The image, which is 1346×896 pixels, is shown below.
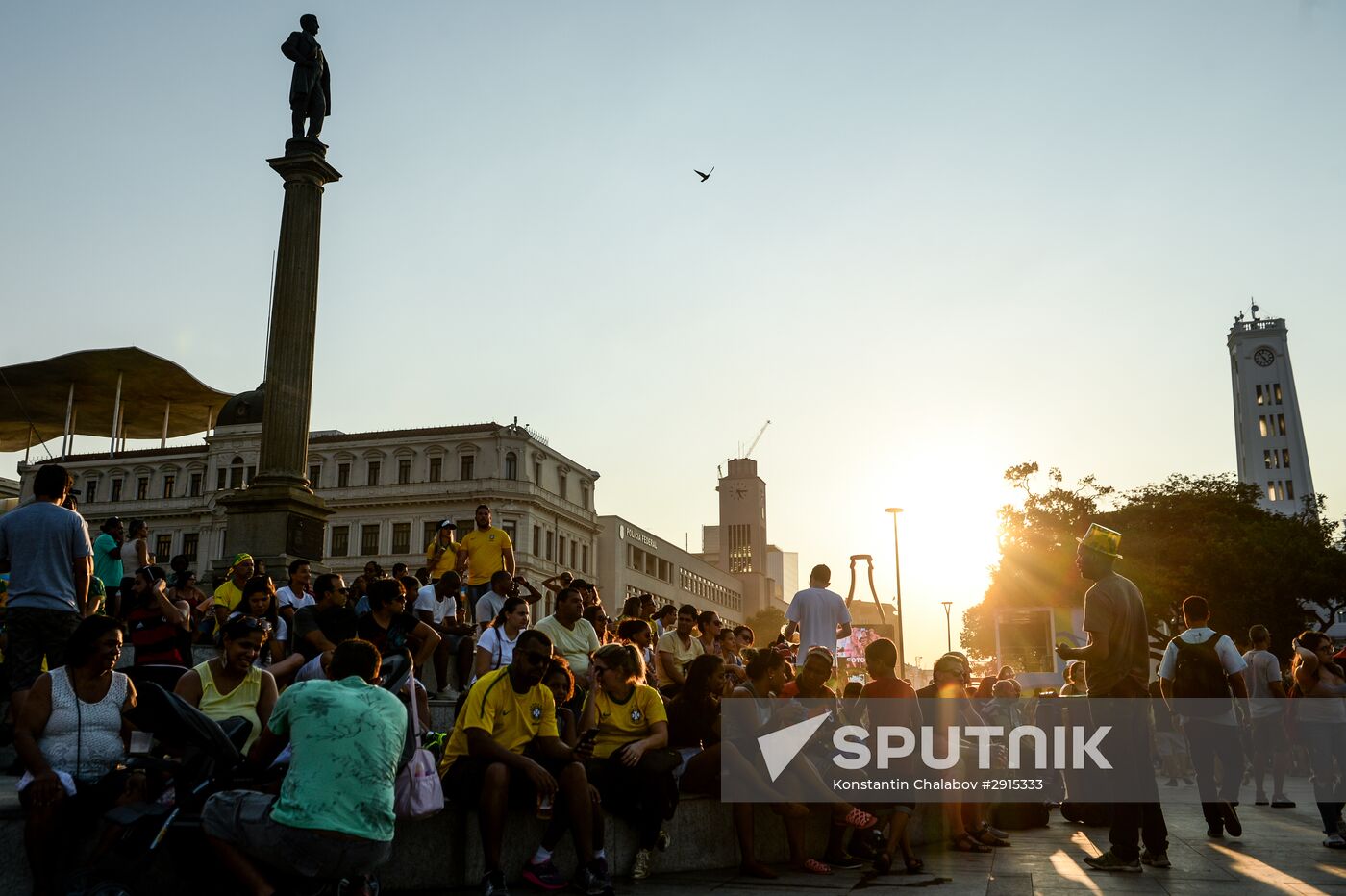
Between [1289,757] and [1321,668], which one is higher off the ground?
[1321,668]

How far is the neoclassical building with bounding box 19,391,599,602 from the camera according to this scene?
64750mm

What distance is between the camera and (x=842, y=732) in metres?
8.08

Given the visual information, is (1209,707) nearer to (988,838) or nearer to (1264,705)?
(988,838)

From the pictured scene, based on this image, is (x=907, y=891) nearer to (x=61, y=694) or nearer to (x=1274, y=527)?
(x=61, y=694)

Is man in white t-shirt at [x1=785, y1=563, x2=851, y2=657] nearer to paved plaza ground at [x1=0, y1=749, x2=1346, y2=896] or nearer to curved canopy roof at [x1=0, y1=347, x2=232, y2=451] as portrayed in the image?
paved plaza ground at [x1=0, y1=749, x2=1346, y2=896]

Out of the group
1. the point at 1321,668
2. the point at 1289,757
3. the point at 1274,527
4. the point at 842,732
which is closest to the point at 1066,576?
the point at 1274,527

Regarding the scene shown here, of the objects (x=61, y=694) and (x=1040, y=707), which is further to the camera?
(x=1040, y=707)

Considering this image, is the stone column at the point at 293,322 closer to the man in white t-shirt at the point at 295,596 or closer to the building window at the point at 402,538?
the man in white t-shirt at the point at 295,596

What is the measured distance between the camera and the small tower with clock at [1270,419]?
94062mm

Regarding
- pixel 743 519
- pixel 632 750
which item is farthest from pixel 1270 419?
A: pixel 632 750

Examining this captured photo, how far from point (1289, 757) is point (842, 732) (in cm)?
1273

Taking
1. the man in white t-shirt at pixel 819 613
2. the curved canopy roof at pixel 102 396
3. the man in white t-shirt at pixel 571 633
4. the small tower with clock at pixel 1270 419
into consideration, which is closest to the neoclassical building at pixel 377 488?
the curved canopy roof at pixel 102 396

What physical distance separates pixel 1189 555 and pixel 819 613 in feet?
110

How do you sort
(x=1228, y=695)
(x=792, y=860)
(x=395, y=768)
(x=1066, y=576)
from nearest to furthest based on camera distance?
(x=395, y=768), (x=792, y=860), (x=1228, y=695), (x=1066, y=576)
